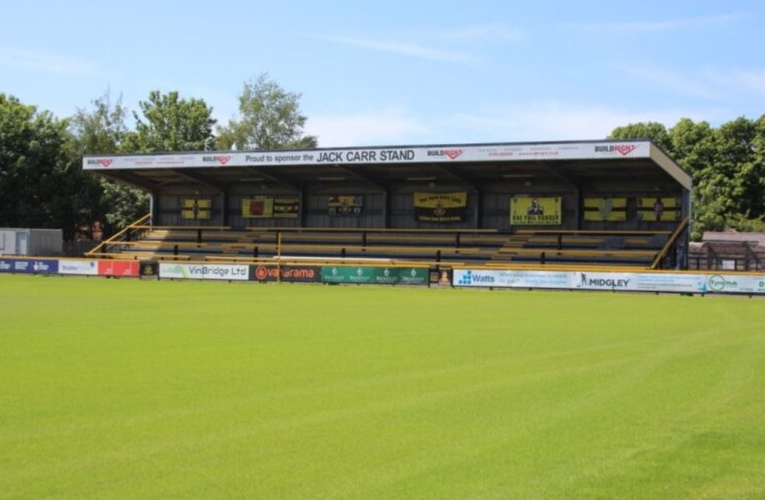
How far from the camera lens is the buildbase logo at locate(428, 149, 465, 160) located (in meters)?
43.1

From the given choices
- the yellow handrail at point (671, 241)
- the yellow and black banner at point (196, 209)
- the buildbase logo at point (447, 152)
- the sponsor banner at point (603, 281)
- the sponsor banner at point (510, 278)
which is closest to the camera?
the sponsor banner at point (603, 281)

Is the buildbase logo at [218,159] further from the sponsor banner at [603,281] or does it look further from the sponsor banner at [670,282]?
the sponsor banner at [670,282]

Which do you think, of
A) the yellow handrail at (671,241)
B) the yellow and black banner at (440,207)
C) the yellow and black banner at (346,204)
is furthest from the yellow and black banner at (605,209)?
the yellow and black banner at (346,204)

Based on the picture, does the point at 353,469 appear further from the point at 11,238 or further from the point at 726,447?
the point at 11,238

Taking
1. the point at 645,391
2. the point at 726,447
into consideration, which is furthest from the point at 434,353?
the point at 726,447

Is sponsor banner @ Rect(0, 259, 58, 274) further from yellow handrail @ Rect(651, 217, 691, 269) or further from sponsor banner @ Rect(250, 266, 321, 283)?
yellow handrail @ Rect(651, 217, 691, 269)

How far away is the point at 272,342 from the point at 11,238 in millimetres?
42757

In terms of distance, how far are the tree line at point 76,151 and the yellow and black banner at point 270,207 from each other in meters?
15.7

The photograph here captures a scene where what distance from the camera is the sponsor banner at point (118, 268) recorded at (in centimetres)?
4566

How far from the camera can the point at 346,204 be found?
52.6 metres

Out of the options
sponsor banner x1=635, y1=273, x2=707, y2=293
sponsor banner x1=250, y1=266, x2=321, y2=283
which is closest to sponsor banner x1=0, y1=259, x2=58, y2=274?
sponsor banner x1=250, y1=266, x2=321, y2=283

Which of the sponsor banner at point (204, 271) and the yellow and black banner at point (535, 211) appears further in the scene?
the yellow and black banner at point (535, 211)

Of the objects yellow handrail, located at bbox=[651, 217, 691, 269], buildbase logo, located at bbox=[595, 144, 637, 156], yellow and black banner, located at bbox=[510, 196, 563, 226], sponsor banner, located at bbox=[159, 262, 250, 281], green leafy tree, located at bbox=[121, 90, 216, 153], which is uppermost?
green leafy tree, located at bbox=[121, 90, 216, 153]

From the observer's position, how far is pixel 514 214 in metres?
48.9
